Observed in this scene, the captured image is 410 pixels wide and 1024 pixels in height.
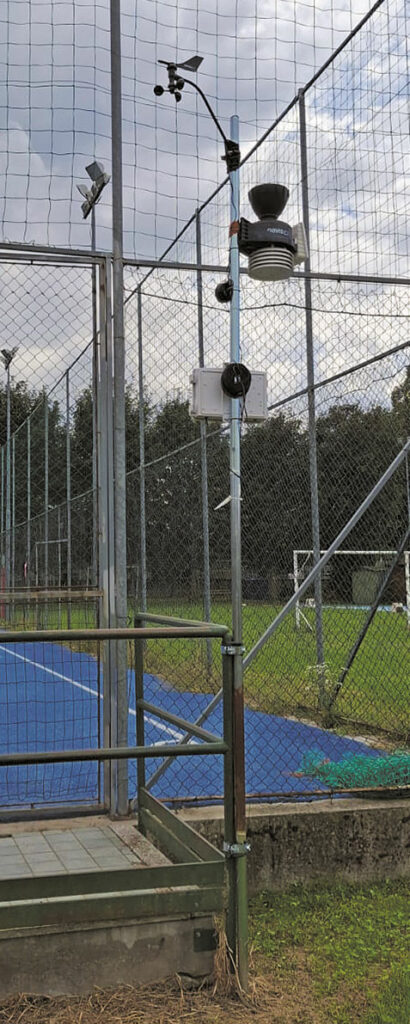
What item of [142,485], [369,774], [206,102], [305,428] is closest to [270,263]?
[206,102]

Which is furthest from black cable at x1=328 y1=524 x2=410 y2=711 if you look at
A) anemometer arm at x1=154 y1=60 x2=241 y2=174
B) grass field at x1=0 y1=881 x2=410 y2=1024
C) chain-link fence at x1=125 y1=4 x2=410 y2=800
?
anemometer arm at x1=154 y1=60 x2=241 y2=174

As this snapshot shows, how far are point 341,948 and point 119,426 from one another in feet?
8.82

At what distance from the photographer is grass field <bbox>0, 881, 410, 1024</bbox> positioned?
137 inches

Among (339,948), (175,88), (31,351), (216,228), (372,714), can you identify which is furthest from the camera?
(372,714)

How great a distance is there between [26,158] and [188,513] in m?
6.70

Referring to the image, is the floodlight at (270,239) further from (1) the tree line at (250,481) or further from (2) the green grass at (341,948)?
(1) the tree line at (250,481)

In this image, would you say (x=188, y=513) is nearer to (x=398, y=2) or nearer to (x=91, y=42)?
(x=398, y=2)

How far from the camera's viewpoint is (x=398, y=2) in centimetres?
689

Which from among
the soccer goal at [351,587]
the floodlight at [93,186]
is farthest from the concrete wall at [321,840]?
the soccer goal at [351,587]

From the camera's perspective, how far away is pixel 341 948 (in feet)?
13.6

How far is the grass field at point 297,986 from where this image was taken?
3492mm

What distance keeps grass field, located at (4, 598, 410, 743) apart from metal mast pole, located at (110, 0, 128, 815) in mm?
2006

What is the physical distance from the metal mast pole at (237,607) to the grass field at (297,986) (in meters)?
0.19

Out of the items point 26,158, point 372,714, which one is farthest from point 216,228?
point 372,714
